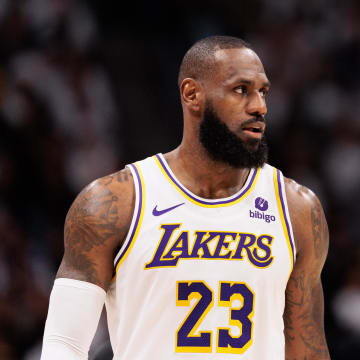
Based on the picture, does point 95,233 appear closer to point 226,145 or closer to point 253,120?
point 226,145

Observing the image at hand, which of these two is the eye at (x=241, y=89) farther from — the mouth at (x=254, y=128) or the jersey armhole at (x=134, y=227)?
the jersey armhole at (x=134, y=227)

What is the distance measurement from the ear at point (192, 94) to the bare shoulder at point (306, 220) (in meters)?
0.59

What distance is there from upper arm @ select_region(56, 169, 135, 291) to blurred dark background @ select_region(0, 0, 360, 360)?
107 inches

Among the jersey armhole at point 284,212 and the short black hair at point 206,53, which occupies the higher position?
the short black hair at point 206,53

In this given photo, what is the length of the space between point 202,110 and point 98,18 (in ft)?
19.1

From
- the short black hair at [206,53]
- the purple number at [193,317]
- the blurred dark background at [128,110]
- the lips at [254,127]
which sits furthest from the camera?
the blurred dark background at [128,110]

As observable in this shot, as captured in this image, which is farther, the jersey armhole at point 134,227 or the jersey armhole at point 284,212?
the jersey armhole at point 284,212

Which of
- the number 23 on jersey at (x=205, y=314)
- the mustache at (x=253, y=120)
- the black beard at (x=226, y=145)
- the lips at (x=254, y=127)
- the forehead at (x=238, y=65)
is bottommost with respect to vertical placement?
the number 23 on jersey at (x=205, y=314)

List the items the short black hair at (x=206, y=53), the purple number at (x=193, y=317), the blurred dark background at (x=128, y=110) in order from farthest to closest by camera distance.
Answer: the blurred dark background at (x=128, y=110) → the short black hair at (x=206, y=53) → the purple number at (x=193, y=317)

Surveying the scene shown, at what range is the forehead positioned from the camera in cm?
371

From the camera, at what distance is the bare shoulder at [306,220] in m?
3.85

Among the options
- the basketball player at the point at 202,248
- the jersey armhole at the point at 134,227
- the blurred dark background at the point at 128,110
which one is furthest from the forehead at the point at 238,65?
the blurred dark background at the point at 128,110

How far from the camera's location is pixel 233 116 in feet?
12.2

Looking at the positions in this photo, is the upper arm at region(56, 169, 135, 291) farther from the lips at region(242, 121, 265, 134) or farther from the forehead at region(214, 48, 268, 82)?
the forehead at region(214, 48, 268, 82)
